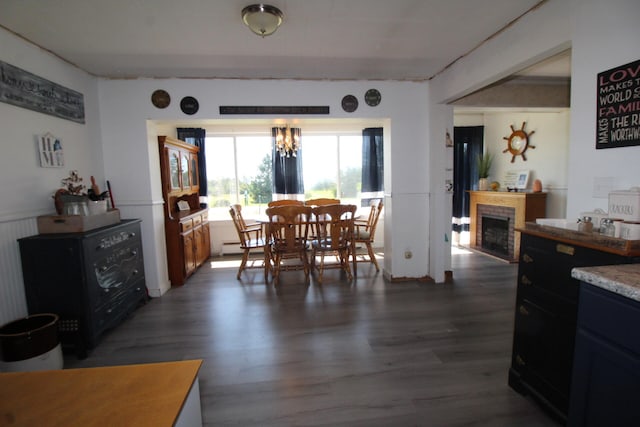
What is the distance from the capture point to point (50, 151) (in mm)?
2600

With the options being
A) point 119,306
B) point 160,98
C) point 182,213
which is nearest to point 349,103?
point 160,98

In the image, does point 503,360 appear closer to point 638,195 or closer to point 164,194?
point 638,195

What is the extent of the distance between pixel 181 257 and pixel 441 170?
3.35 m

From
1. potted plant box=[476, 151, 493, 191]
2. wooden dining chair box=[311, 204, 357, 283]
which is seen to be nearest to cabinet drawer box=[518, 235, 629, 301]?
wooden dining chair box=[311, 204, 357, 283]

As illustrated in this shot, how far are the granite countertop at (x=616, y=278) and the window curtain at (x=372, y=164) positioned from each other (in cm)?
447

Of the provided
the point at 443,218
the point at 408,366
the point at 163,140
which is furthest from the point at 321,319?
the point at 163,140

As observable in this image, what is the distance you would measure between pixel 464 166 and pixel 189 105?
4.67 meters

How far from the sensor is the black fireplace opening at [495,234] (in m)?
4.93

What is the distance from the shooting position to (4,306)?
213cm

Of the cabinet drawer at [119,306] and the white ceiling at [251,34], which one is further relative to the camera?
the cabinet drawer at [119,306]

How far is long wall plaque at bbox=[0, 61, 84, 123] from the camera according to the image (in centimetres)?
222

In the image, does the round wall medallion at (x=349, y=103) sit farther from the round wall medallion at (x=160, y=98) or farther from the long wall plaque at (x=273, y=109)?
the round wall medallion at (x=160, y=98)

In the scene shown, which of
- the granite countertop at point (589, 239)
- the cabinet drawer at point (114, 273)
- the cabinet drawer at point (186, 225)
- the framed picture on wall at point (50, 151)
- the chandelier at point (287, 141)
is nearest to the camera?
the granite countertop at point (589, 239)

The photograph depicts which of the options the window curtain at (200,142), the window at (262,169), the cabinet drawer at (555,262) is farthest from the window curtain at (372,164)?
the cabinet drawer at (555,262)
